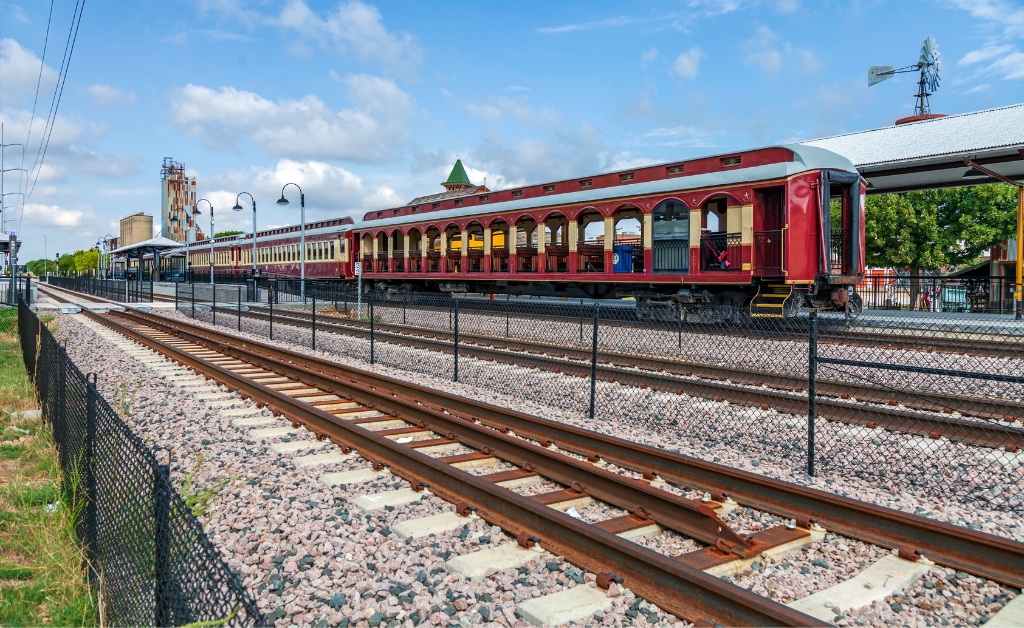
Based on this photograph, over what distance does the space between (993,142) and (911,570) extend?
68.4 feet

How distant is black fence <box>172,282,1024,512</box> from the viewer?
6.30m

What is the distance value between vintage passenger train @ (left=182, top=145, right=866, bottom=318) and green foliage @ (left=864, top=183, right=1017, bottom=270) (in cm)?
1800

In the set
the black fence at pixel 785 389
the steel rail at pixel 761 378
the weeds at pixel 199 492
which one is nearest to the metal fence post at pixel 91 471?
the weeds at pixel 199 492

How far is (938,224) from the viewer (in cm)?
3328

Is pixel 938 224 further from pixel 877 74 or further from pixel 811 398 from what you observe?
pixel 811 398

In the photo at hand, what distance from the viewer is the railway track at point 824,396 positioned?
7148 mm

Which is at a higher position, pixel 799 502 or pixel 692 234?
pixel 692 234

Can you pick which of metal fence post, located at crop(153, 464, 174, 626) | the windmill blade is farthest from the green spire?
metal fence post, located at crop(153, 464, 174, 626)

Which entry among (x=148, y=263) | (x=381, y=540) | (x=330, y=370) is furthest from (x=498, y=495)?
(x=148, y=263)

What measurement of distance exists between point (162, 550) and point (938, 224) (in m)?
37.8

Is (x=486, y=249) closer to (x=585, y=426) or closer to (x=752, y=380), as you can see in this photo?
→ (x=752, y=380)

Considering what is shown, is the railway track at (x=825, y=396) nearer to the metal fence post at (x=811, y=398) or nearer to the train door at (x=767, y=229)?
the metal fence post at (x=811, y=398)

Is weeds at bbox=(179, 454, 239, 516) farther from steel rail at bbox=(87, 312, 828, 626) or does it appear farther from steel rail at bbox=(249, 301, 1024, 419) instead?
steel rail at bbox=(249, 301, 1024, 419)

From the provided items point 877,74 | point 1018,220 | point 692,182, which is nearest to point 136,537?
point 692,182
